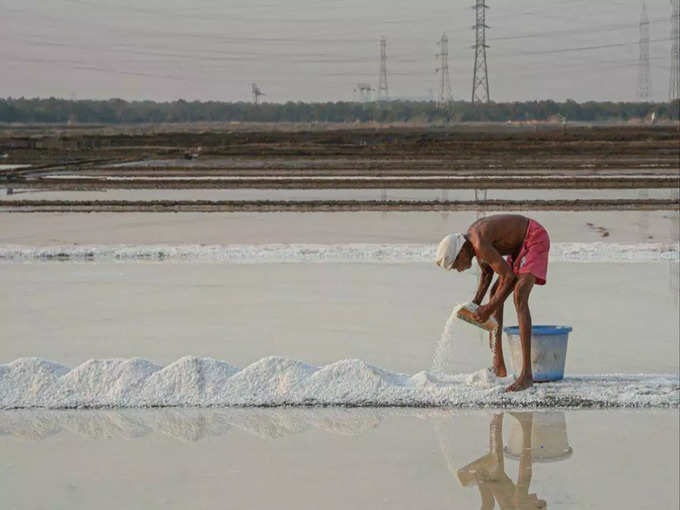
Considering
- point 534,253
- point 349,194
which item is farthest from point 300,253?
point 349,194

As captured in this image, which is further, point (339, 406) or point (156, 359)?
point (156, 359)

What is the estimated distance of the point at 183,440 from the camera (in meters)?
5.44

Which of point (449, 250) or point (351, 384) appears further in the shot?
point (351, 384)

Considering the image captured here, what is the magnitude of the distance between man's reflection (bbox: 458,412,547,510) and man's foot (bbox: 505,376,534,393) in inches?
19.0

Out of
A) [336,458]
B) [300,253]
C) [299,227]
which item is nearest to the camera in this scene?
[336,458]

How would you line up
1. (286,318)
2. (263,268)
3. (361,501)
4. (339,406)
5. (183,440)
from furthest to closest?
(263,268) < (286,318) < (339,406) < (183,440) < (361,501)

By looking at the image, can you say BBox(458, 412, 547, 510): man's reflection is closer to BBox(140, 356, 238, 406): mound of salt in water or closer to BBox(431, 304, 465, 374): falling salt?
BBox(431, 304, 465, 374): falling salt

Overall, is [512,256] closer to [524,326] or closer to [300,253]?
[524,326]

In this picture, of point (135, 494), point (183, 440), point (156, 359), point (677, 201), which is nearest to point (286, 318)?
point (156, 359)

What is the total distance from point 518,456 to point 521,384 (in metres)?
0.95

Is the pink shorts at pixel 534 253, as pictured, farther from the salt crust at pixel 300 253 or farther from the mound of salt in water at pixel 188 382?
the salt crust at pixel 300 253

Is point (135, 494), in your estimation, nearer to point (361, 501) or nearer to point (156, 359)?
point (361, 501)

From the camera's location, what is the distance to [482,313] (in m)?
6.04

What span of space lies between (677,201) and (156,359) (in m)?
12.2
